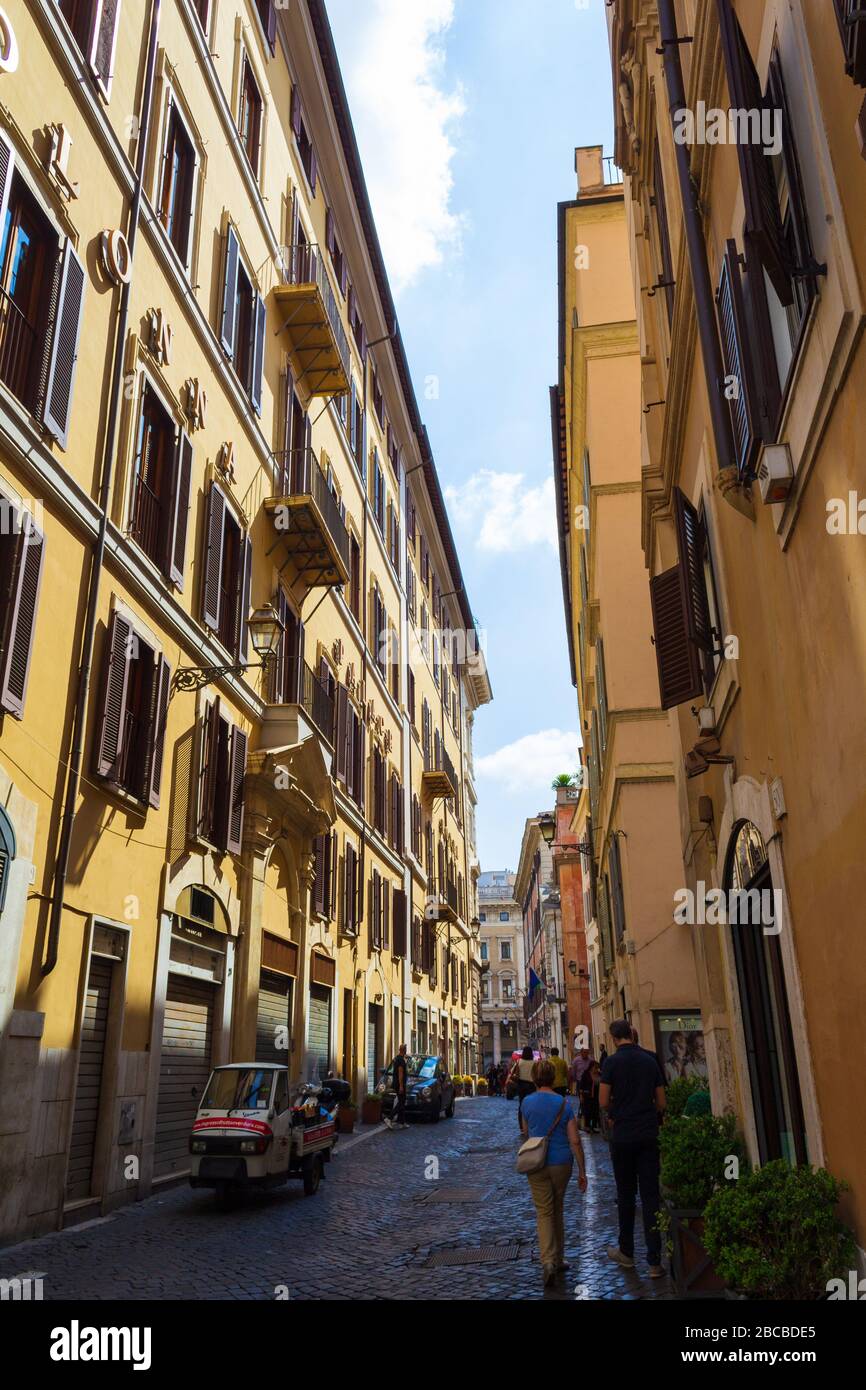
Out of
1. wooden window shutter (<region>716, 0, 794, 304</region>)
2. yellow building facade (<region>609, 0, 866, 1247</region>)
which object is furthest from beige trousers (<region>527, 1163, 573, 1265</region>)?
wooden window shutter (<region>716, 0, 794, 304</region>)

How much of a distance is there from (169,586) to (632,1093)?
28.2 feet

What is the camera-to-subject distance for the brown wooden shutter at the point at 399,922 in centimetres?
3114

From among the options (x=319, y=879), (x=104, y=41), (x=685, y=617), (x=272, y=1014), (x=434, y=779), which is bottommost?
(x=272, y=1014)

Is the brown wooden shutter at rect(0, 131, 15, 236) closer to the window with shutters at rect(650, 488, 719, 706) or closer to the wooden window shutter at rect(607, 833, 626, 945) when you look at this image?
the window with shutters at rect(650, 488, 719, 706)

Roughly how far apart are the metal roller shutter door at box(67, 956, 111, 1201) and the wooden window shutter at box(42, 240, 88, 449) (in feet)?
18.3

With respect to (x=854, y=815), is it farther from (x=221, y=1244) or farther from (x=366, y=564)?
(x=366, y=564)

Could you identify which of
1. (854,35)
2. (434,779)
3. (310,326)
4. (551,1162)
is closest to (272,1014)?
(551,1162)

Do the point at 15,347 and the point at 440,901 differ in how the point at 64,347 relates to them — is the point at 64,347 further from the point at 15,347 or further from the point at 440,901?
A: the point at 440,901

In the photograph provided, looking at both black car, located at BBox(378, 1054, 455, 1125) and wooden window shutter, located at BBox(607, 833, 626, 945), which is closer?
wooden window shutter, located at BBox(607, 833, 626, 945)

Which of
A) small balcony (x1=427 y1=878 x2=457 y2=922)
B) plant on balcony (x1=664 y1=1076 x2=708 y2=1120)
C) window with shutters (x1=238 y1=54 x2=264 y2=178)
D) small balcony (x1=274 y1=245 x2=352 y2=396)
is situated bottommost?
plant on balcony (x1=664 y1=1076 x2=708 y2=1120)

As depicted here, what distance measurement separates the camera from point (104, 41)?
1237 centimetres

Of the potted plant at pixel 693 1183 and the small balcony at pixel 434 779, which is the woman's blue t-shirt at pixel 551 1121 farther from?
the small balcony at pixel 434 779

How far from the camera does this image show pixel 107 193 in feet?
40.6

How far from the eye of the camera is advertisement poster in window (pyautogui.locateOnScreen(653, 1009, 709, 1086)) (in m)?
18.1
